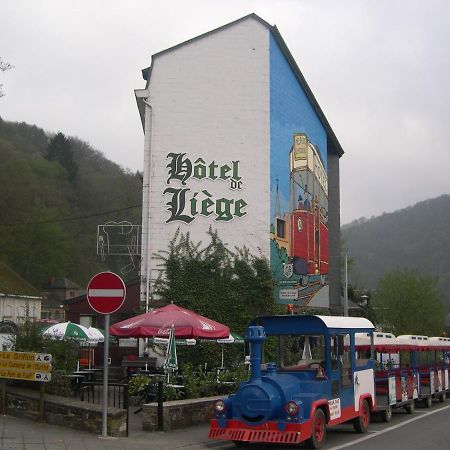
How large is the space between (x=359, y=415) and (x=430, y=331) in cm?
4757

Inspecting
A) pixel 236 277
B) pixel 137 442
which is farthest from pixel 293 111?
pixel 137 442

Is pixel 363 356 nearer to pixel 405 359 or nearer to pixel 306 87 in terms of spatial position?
pixel 405 359

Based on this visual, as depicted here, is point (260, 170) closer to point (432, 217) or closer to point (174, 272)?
point (174, 272)

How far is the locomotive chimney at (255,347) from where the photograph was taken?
12016 millimetres

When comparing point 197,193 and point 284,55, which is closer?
point 197,193

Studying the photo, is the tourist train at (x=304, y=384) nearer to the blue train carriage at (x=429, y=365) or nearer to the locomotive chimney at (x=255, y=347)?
the locomotive chimney at (x=255, y=347)

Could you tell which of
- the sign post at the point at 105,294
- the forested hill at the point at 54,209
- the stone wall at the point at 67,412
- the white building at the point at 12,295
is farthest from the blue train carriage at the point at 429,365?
the forested hill at the point at 54,209

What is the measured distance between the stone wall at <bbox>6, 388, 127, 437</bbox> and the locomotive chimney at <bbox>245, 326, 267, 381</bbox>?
2.56 metres

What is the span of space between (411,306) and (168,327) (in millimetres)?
45421

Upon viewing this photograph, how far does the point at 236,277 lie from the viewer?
28.2 meters

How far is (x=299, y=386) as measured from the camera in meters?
12.2

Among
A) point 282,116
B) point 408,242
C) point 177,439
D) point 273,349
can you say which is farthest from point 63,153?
point 177,439

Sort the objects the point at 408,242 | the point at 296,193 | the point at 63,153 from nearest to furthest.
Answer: the point at 296,193
the point at 63,153
the point at 408,242

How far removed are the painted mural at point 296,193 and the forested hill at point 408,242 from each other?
60.1 meters
